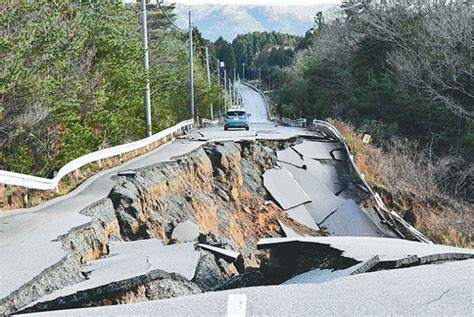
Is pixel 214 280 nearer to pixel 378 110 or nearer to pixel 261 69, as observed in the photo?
pixel 378 110

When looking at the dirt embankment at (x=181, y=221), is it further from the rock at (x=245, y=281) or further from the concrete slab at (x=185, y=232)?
the concrete slab at (x=185, y=232)

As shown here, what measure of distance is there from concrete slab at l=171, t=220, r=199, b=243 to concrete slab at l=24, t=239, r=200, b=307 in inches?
64.2

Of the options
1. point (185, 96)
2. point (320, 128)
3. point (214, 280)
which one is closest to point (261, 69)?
point (185, 96)

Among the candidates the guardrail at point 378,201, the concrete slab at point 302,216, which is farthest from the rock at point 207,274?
the concrete slab at point 302,216

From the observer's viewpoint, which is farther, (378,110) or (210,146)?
(378,110)

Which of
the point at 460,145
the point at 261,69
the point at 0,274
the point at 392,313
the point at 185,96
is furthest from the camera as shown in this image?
the point at 261,69

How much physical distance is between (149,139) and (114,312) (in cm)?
2026

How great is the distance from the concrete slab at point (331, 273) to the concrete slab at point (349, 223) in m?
11.7

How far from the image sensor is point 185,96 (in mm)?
57188

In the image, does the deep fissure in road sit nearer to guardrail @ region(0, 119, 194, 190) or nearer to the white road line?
the white road line

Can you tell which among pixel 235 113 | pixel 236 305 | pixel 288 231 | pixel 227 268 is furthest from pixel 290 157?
pixel 236 305

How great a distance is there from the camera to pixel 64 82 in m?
23.3

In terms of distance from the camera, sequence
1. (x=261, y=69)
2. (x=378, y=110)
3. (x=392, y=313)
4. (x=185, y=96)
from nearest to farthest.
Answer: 1. (x=392, y=313)
2. (x=378, y=110)
3. (x=185, y=96)
4. (x=261, y=69)

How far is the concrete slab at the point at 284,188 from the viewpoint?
22.0 metres
